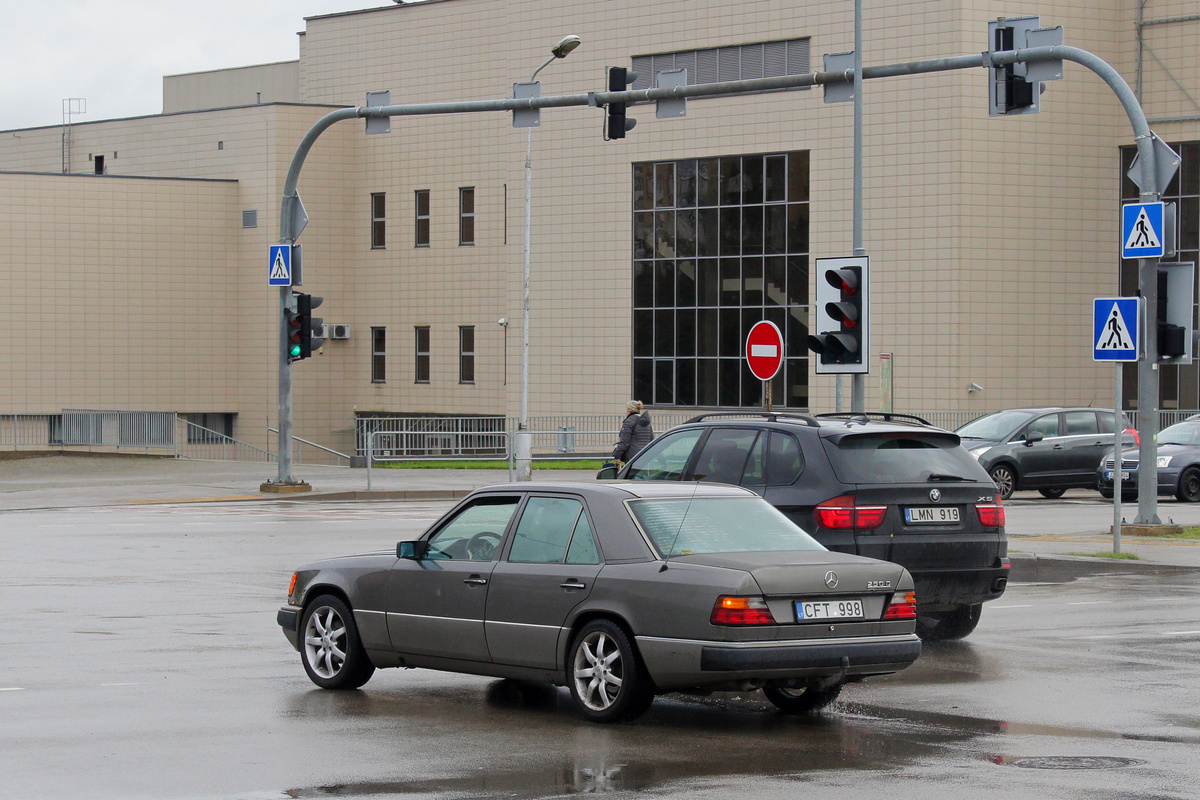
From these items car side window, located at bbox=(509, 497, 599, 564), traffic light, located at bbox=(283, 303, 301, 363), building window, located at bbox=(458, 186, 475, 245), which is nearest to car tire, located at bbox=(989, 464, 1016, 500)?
traffic light, located at bbox=(283, 303, 301, 363)

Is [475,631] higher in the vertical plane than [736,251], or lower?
lower

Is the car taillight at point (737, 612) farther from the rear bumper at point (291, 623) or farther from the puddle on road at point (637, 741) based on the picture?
the rear bumper at point (291, 623)

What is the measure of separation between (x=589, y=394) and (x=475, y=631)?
124 feet

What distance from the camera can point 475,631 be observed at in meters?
9.57

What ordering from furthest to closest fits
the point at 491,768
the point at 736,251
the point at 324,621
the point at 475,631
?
1. the point at 736,251
2. the point at 324,621
3. the point at 475,631
4. the point at 491,768

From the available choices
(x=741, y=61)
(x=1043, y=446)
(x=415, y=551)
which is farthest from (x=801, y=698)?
(x=741, y=61)

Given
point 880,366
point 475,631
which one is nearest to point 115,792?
point 475,631

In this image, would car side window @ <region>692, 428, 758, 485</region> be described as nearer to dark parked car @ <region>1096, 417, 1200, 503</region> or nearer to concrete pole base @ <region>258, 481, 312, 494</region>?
dark parked car @ <region>1096, 417, 1200, 503</region>

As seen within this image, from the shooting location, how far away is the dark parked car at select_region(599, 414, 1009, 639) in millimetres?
11859

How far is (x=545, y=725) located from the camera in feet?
29.6

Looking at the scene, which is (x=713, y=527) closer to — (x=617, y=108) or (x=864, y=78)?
(x=864, y=78)

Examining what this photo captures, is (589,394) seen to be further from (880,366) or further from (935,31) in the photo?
(935,31)

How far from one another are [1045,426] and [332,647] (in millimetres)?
22910

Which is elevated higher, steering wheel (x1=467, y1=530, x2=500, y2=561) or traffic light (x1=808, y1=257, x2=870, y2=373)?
traffic light (x1=808, y1=257, x2=870, y2=373)
